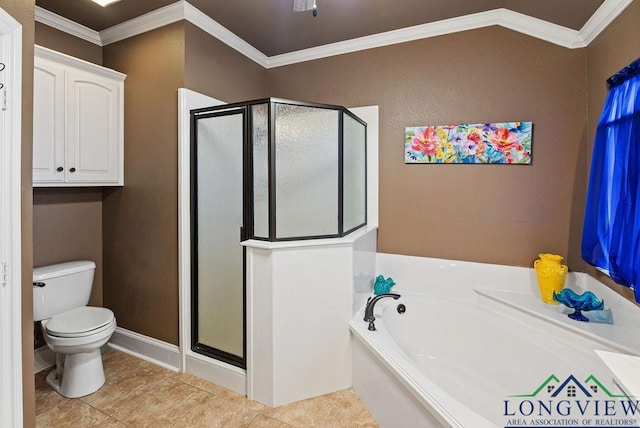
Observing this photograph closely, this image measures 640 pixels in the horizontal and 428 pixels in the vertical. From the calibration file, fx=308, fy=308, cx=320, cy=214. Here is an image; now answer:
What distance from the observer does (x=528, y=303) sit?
84.8 inches

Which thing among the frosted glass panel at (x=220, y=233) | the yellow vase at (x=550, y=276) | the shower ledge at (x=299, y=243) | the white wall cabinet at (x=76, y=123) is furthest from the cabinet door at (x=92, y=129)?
the yellow vase at (x=550, y=276)

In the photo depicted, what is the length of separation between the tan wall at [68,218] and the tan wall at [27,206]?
3.98 ft

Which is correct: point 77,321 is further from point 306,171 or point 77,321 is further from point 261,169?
point 306,171

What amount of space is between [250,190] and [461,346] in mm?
1846

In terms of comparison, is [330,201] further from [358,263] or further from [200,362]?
[200,362]

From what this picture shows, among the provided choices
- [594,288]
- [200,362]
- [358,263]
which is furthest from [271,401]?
[594,288]

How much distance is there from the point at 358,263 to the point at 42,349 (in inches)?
96.7

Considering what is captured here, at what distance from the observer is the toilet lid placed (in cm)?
194

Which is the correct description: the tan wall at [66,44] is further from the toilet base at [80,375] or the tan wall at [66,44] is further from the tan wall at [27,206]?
the toilet base at [80,375]

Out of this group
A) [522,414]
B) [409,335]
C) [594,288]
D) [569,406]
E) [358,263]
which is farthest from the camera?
[409,335]

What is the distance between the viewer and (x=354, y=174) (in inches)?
97.3

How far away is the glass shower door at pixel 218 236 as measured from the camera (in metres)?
2.11

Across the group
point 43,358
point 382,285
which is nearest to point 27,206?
point 43,358

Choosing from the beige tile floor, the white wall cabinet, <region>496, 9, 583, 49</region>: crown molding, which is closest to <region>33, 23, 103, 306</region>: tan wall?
the white wall cabinet
